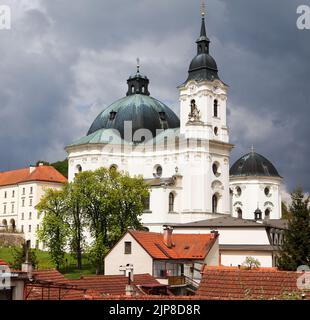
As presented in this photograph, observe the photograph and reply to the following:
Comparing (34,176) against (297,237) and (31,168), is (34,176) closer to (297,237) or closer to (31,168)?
(31,168)

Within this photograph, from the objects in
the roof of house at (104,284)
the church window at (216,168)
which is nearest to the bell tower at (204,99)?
the church window at (216,168)

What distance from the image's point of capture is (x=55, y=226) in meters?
59.2

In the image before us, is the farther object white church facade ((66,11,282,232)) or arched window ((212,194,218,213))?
arched window ((212,194,218,213))

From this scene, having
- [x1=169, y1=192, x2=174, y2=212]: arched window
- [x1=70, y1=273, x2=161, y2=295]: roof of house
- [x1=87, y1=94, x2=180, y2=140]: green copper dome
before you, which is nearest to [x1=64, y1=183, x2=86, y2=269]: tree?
[x1=169, y1=192, x2=174, y2=212]: arched window

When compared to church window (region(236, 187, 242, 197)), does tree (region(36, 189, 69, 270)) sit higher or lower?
lower

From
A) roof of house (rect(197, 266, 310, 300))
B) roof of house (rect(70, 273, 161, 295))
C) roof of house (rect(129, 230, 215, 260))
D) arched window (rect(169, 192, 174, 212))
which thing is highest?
arched window (rect(169, 192, 174, 212))

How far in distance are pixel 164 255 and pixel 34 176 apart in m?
52.2

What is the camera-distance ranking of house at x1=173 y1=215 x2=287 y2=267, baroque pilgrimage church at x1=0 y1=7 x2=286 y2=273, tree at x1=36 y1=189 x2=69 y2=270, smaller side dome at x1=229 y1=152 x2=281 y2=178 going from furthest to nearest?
smaller side dome at x1=229 y1=152 x2=281 y2=178
baroque pilgrimage church at x1=0 y1=7 x2=286 y2=273
tree at x1=36 y1=189 x2=69 y2=270
house at x1=173 y1=215 x2=287 y2=267

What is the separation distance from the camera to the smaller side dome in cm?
10206

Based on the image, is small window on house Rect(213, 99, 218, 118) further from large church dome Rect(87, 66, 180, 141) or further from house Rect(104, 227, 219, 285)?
house Rect(104, 227, 219, 285)

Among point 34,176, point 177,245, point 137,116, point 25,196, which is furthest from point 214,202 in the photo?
point 177,245

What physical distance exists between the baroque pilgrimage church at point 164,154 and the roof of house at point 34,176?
18 cm

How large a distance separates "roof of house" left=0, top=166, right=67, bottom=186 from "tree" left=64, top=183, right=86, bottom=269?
93.0 ft
